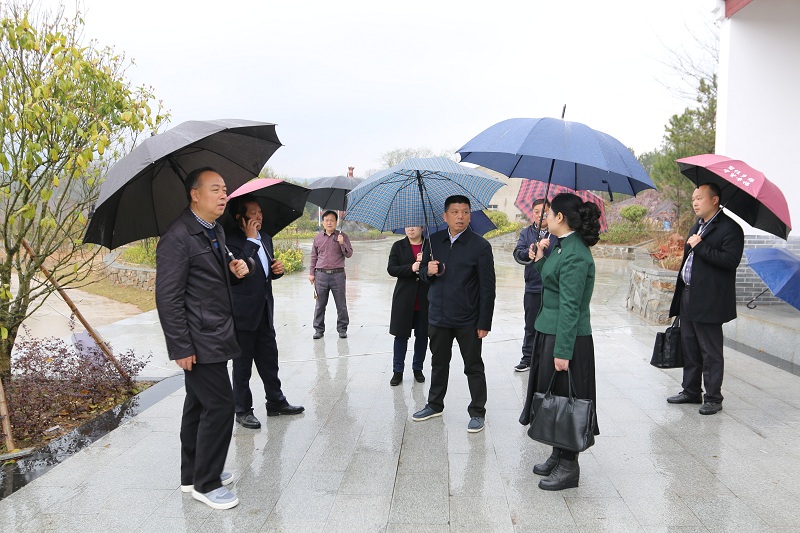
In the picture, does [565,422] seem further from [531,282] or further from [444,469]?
[531,282]

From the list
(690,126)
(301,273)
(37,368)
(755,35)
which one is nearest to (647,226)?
(690,126)

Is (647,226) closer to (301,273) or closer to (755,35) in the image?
(301,273)

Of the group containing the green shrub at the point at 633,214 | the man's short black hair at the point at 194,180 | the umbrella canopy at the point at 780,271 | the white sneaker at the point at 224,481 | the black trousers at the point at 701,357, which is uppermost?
the man's short black hair at the point at 194,180

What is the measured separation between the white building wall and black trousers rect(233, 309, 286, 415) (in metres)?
6.69

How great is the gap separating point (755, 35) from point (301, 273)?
1291 centimetres

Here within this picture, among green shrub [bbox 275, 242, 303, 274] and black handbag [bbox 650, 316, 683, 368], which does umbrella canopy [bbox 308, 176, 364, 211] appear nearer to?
black handbag [bbox 650, 316, 683, 368]

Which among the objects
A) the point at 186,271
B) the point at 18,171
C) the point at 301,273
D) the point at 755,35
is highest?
the point at 755,35

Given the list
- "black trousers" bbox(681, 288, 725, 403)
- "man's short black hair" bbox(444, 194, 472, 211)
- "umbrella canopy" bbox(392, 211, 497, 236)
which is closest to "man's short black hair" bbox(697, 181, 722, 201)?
"black trousers" bbox(681, 288, 725, 403)

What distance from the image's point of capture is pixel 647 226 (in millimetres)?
27344

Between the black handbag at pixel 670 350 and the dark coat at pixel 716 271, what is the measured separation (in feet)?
0.81

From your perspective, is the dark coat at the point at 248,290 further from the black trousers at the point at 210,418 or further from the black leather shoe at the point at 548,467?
the black leather shoe at the point at 548,467

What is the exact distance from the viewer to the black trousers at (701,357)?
15.9 ft

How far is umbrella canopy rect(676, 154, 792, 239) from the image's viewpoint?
4.26m

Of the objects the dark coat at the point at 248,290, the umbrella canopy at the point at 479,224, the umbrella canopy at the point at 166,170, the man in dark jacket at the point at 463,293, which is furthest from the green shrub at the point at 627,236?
the umbrella canopy at the point at 166,170
